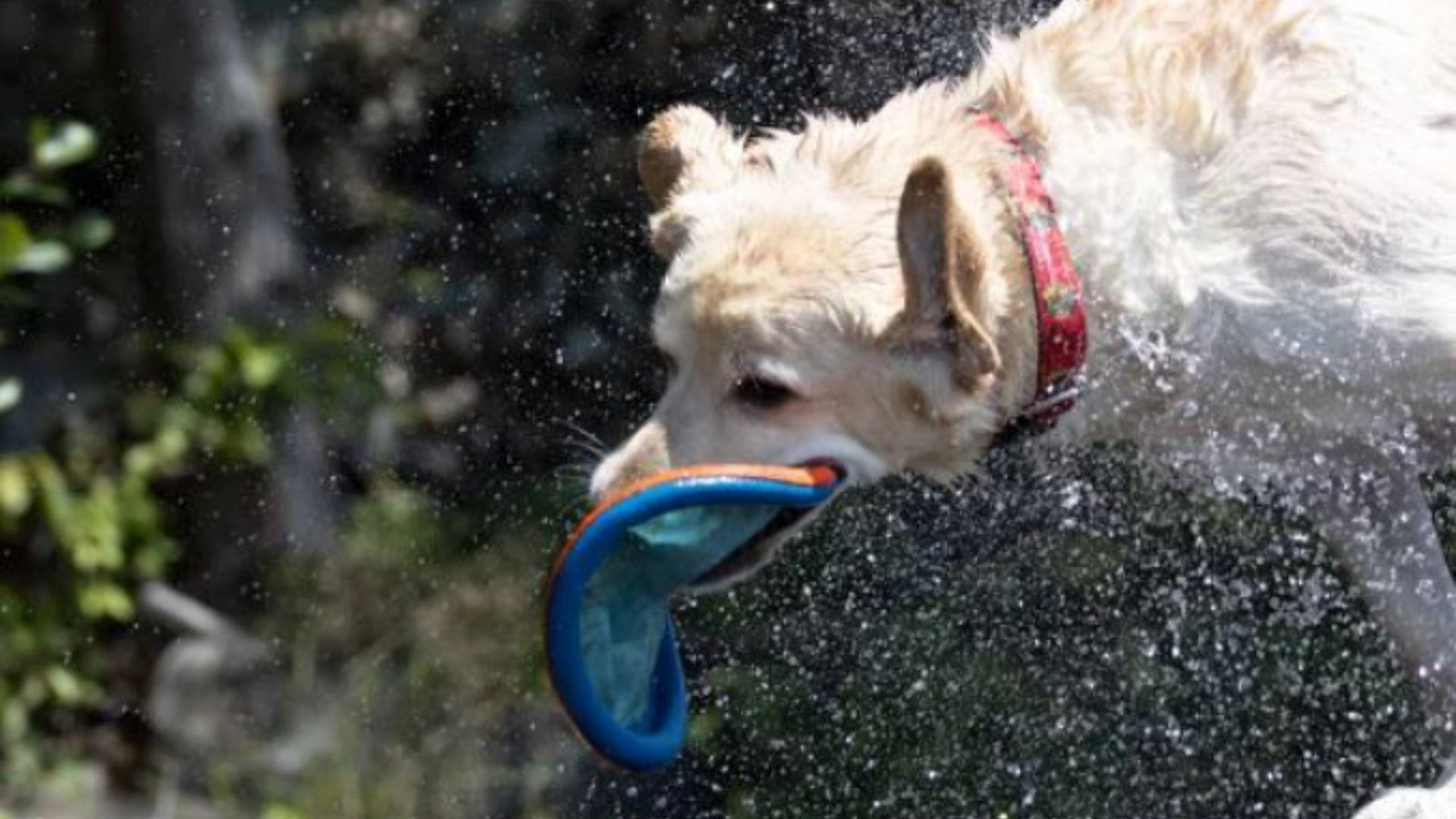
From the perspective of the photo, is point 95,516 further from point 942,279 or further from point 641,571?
point 942,279

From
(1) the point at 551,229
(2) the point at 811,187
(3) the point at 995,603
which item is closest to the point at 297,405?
(1) the point at 551,229

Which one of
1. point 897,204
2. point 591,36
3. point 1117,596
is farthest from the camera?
point 591,36

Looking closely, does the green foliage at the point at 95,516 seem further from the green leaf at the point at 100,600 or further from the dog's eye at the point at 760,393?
the dog's eye at the point at 760,393

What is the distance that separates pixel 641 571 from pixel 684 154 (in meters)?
0.73

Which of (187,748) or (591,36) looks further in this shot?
(591,36)

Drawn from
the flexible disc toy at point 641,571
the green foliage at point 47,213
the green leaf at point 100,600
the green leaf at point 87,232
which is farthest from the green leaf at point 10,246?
the flexible disc toy at point 641,571

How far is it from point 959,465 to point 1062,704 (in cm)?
133

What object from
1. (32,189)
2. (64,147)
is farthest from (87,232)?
(64,147)

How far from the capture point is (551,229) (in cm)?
591

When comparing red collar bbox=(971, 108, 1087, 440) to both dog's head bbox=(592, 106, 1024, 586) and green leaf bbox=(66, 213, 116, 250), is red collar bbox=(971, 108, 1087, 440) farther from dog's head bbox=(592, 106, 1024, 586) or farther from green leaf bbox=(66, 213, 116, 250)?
green leaf bbox=(66, 213, 116, 250)

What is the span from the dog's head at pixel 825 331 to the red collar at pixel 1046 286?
0.04 m

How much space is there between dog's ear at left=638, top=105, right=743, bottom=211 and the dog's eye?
0.42 m

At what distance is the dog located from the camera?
3703 millimetres

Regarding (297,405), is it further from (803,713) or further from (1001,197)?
(1001,197)
